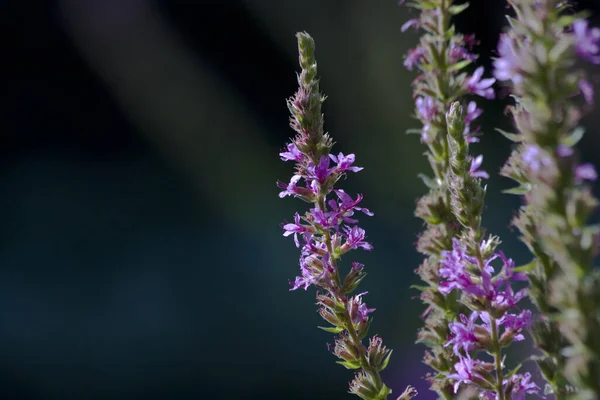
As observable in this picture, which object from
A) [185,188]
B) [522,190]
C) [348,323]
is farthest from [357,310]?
[185,188]

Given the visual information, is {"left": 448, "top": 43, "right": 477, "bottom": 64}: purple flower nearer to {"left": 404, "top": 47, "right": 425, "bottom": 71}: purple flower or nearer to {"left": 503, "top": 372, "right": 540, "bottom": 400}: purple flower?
{"left": 404, "top": 47, "right": 425, "bottom": 71}: purple flower

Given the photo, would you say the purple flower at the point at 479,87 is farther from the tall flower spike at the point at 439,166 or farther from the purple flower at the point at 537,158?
the purple flower at the point at 537,158

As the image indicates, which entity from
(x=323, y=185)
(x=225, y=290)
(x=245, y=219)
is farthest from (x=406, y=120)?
(x=323, y=185)

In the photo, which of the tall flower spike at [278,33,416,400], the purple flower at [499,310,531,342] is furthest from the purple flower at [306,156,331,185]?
the purple flower at [499,310,531,342]

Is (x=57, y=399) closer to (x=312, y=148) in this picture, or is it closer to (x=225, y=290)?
(x=225, y=290)

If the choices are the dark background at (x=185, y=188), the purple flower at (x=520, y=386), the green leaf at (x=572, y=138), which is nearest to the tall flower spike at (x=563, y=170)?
the green leaf at (x=572, y=138)

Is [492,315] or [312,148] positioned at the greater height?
[312,148]
